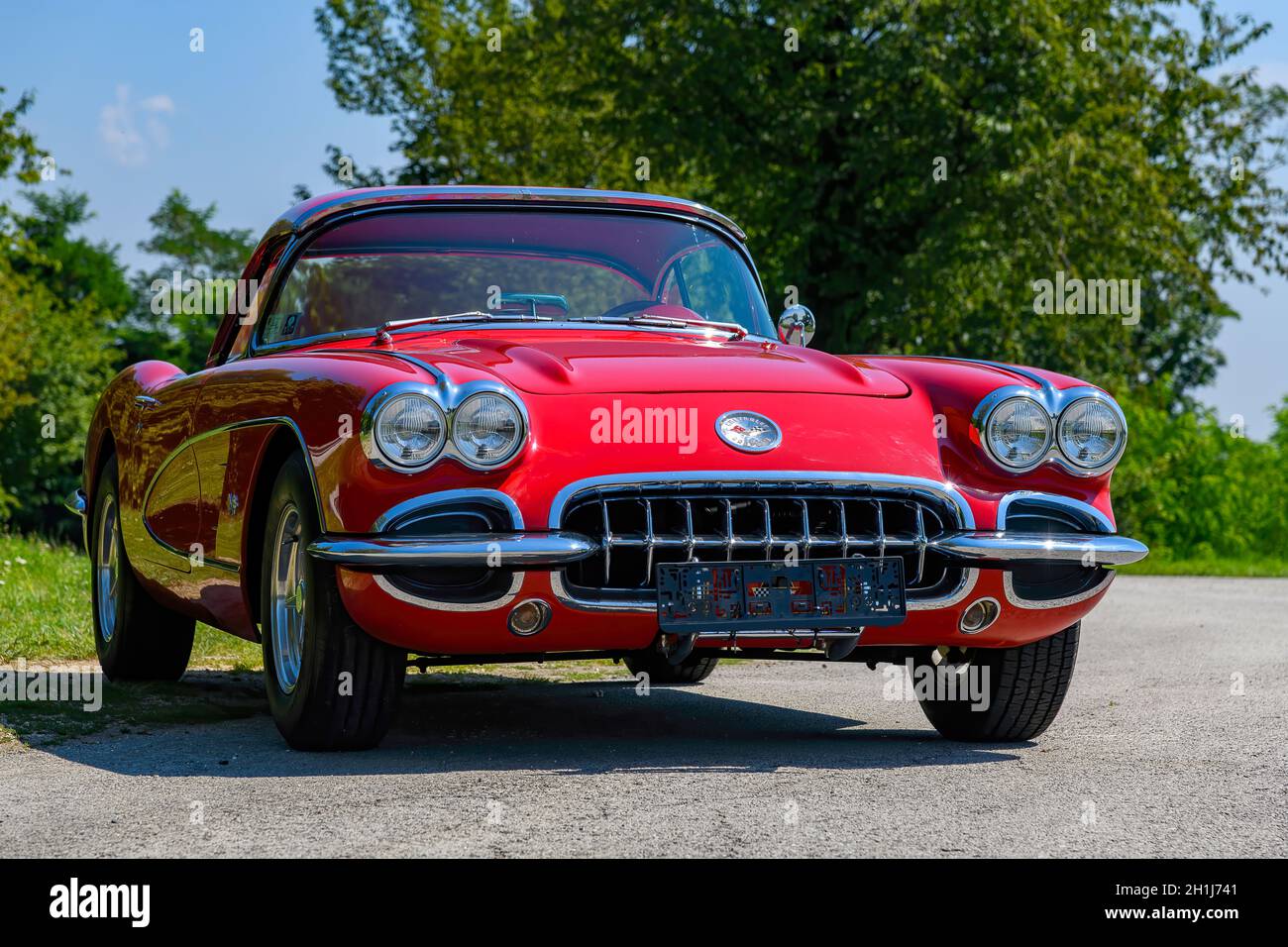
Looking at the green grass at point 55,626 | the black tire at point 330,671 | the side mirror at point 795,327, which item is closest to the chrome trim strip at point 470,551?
the black tire at point 330,671

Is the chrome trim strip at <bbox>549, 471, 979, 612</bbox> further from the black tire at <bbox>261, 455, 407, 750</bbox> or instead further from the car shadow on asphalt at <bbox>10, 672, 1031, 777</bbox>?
the black tire at <bbox>261, 455, 407, 750</bbox>

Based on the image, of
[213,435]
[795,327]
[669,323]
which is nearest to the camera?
[213,435]

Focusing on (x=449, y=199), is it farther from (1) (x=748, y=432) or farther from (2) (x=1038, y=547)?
(2) (x=1038, y=547)

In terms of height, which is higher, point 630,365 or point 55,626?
point 630,365

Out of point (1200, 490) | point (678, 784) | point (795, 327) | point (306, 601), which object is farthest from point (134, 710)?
point (1200, 490)

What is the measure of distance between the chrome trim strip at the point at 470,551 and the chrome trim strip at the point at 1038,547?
1076 millimetres

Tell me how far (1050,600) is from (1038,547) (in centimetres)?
19

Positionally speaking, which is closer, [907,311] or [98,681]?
[98,681]

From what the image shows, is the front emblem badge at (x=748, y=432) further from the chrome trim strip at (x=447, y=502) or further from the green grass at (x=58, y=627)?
the green grass at (x=58, y=627)

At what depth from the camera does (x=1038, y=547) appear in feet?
17.1
